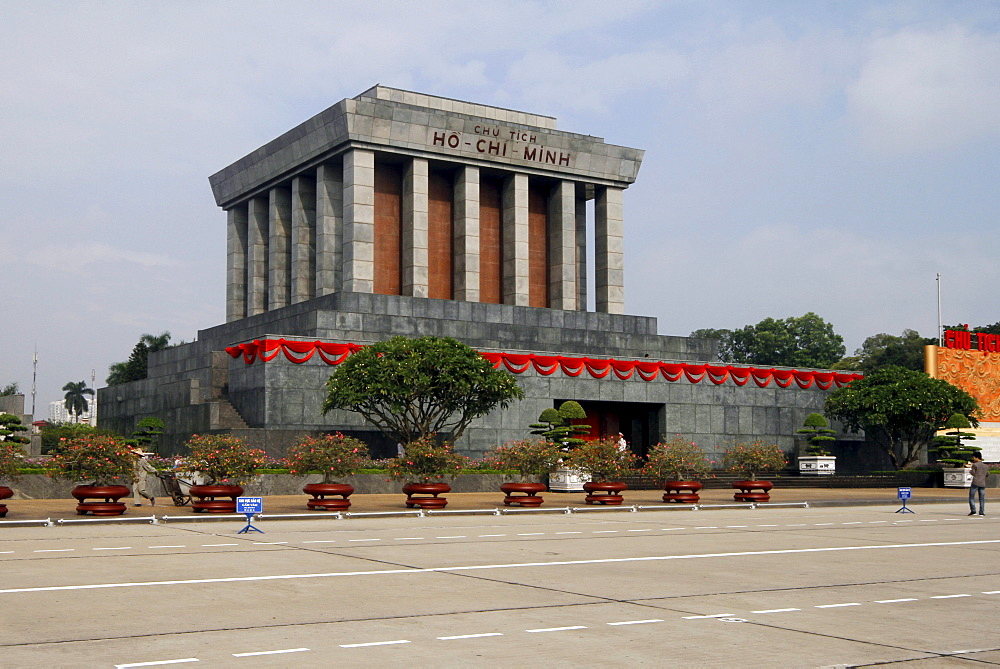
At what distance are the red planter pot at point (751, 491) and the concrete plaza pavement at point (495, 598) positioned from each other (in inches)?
475

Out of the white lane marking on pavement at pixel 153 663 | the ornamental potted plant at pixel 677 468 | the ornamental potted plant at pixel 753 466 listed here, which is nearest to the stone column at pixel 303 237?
the ornamental potted plant at pixel 753 466

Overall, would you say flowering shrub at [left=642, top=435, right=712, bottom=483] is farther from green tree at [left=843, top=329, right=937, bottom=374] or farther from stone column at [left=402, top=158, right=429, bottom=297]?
green tree at [left=843, top=329, right=937, bottom=374]

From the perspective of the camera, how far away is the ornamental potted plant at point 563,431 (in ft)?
136

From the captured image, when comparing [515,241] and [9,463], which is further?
[515,241]

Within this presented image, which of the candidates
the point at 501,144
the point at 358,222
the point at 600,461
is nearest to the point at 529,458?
the point at 600,461

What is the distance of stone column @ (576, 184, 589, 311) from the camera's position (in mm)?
63375

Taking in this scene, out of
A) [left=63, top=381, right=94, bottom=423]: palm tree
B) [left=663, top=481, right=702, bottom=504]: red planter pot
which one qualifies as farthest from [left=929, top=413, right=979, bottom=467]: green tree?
[left=63, top=381, right=94, bottom=423]: palm tree

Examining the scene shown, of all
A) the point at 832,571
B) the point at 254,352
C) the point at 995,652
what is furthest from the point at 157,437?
the point at 995,652

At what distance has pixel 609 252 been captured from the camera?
6078cm

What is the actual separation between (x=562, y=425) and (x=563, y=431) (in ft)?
5.55

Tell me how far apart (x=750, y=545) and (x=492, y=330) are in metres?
34.0

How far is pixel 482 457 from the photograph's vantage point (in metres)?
46.3

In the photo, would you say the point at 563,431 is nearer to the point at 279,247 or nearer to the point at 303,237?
the point at 303,237

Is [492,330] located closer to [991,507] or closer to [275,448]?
[275,448]
